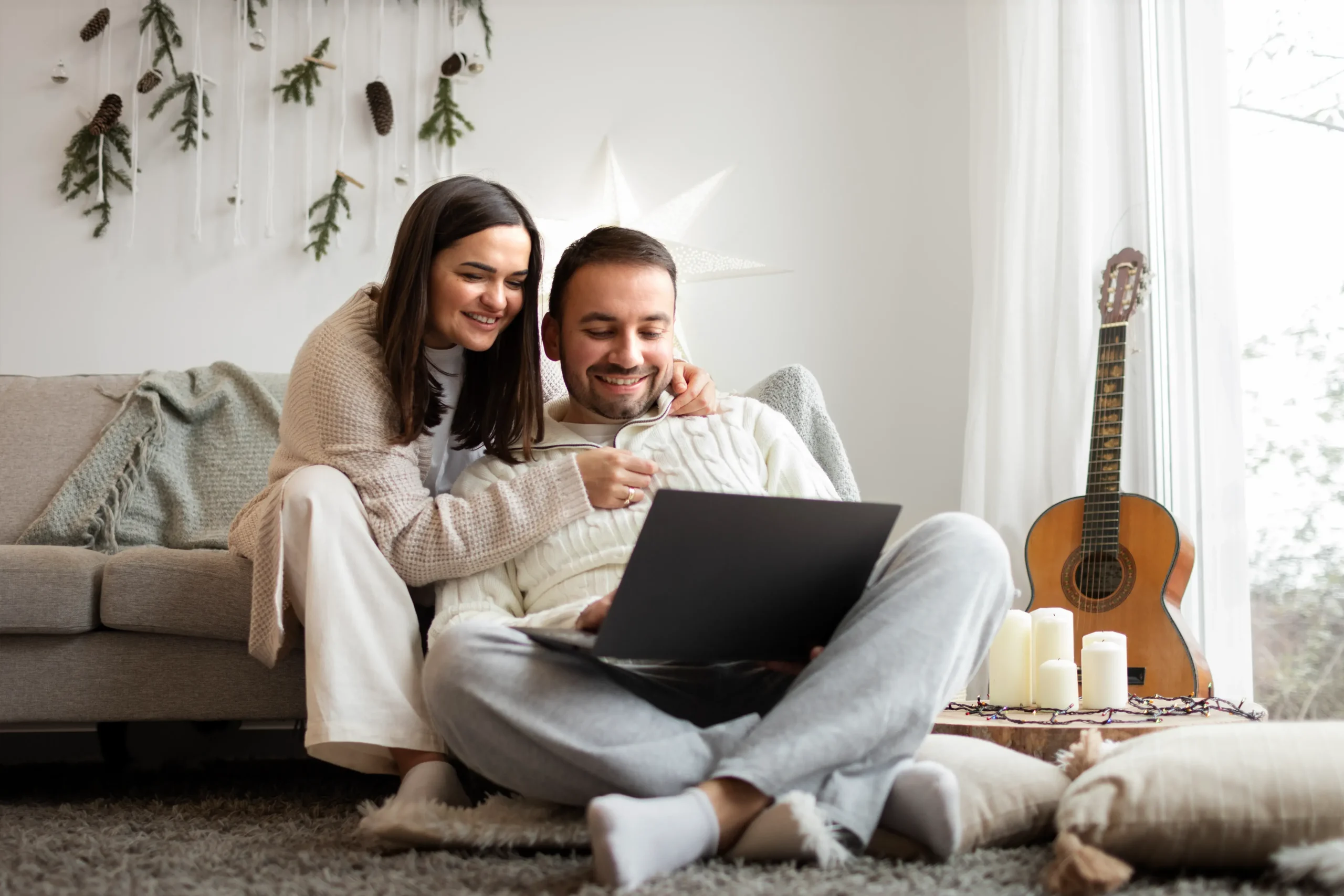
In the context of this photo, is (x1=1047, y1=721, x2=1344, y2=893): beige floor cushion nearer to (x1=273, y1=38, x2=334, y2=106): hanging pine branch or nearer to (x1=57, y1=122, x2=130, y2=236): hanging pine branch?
(x1=273, y1=38, x2=334, y2=106): hanging pine branch

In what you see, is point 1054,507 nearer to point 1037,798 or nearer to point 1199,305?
point 1199,305

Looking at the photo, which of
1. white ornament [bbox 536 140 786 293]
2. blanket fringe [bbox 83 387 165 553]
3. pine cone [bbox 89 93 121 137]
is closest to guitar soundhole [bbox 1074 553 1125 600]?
white ornament [bbox 536 140 786 293]

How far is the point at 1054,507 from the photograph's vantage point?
7.46ft

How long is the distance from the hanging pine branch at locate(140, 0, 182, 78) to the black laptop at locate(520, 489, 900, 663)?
244 cm

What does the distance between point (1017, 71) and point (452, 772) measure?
2.03 m

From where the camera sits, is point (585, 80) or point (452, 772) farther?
point (585, 80)

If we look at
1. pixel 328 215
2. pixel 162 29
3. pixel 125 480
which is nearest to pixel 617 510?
pixel 125 480

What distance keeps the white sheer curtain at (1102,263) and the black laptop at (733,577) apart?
1.24m

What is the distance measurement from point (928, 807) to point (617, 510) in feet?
1.99

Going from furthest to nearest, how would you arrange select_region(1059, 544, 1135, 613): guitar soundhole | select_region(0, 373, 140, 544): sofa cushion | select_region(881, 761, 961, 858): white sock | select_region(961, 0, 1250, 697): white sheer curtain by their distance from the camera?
select_region(0, 373, 140, 544): sofa cushion, select_region(961, 0, 1250, 697): white sheer curtain, select_region(1059, 544, 1135, 613): guitar soundhole, select_region(881, 761, 961, 858): white sock

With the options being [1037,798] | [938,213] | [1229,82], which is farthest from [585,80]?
[1037,798]

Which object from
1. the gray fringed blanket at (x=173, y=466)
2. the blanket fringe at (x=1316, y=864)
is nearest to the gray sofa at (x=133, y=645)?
the gray fringed blanket at (x=173, y=466)

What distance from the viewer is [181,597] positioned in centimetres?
176

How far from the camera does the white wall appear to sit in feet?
9.87
